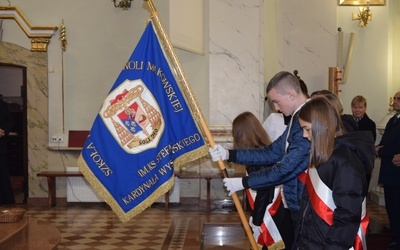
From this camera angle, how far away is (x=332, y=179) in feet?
10.5

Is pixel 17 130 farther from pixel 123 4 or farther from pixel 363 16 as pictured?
pixel 363 16

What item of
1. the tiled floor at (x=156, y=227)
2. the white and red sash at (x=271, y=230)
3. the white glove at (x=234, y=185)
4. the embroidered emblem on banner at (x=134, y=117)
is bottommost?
the tiled floor at (x=156, y=227)

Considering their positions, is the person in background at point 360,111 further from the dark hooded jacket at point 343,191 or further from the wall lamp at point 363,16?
the dark hooded jacket at point 343,191

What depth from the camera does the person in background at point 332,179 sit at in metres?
3.09

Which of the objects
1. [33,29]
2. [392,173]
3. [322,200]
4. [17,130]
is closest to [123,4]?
[33,29]

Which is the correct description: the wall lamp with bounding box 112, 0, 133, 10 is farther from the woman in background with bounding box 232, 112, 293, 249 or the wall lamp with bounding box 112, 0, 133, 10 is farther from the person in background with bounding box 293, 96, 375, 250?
the person in background with bounding box 293, 96, 375, 250

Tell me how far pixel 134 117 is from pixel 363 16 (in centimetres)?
718

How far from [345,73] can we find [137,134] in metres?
6.90

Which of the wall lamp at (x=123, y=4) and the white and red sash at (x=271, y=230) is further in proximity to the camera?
the wall lamp at (x=123, y=4)

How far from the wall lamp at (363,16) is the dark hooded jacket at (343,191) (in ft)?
25.9

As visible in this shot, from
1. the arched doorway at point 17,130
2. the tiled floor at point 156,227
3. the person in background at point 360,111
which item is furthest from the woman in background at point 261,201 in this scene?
the arched doorway at point 17,130

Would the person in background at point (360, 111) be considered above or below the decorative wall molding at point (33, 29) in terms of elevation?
below

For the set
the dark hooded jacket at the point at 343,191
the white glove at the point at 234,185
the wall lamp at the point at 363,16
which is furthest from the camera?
the wall lamp at the point at 363,16

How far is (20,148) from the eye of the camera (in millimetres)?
13273
